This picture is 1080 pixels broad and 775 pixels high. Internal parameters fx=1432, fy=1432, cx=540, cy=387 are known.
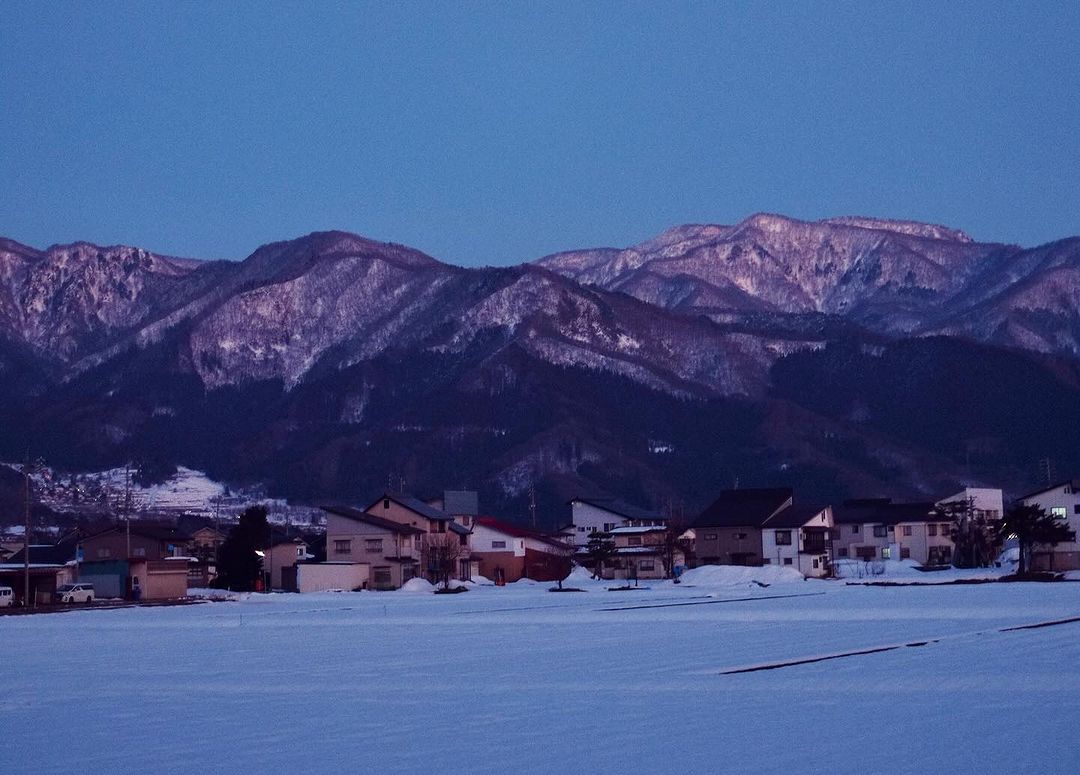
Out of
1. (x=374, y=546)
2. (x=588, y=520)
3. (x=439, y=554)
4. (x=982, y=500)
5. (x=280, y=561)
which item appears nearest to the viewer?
(x=374, y=546)

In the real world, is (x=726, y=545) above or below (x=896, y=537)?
below

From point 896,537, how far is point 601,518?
18.8 m

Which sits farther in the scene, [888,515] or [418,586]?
[888,515]

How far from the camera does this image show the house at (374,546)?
67.3 metres

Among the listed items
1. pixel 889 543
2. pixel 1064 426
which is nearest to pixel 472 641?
pixel 889 543

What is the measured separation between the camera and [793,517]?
7388 cm

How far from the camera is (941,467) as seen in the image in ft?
536

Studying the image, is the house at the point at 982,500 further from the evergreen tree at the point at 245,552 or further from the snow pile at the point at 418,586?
the evergreen tree at the point at 245,552

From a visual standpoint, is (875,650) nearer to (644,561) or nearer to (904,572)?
(904,572)

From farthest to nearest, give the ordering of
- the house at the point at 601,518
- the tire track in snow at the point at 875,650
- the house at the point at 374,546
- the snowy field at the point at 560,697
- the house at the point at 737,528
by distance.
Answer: the house at the point at 601,518, the house at the point at 737,528, the house at the point at 374,546, the tire track in snow at the point at 875,650, the snowy field at the point at 560,697

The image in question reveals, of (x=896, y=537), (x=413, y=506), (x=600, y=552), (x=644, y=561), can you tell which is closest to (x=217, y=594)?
(x=413, y=506)

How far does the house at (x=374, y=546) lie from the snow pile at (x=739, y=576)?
13.6 metres

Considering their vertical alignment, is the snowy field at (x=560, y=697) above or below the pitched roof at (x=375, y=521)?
below

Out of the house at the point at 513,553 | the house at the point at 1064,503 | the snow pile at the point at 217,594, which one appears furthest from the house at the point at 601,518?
the snow pile at the point at 217,594
